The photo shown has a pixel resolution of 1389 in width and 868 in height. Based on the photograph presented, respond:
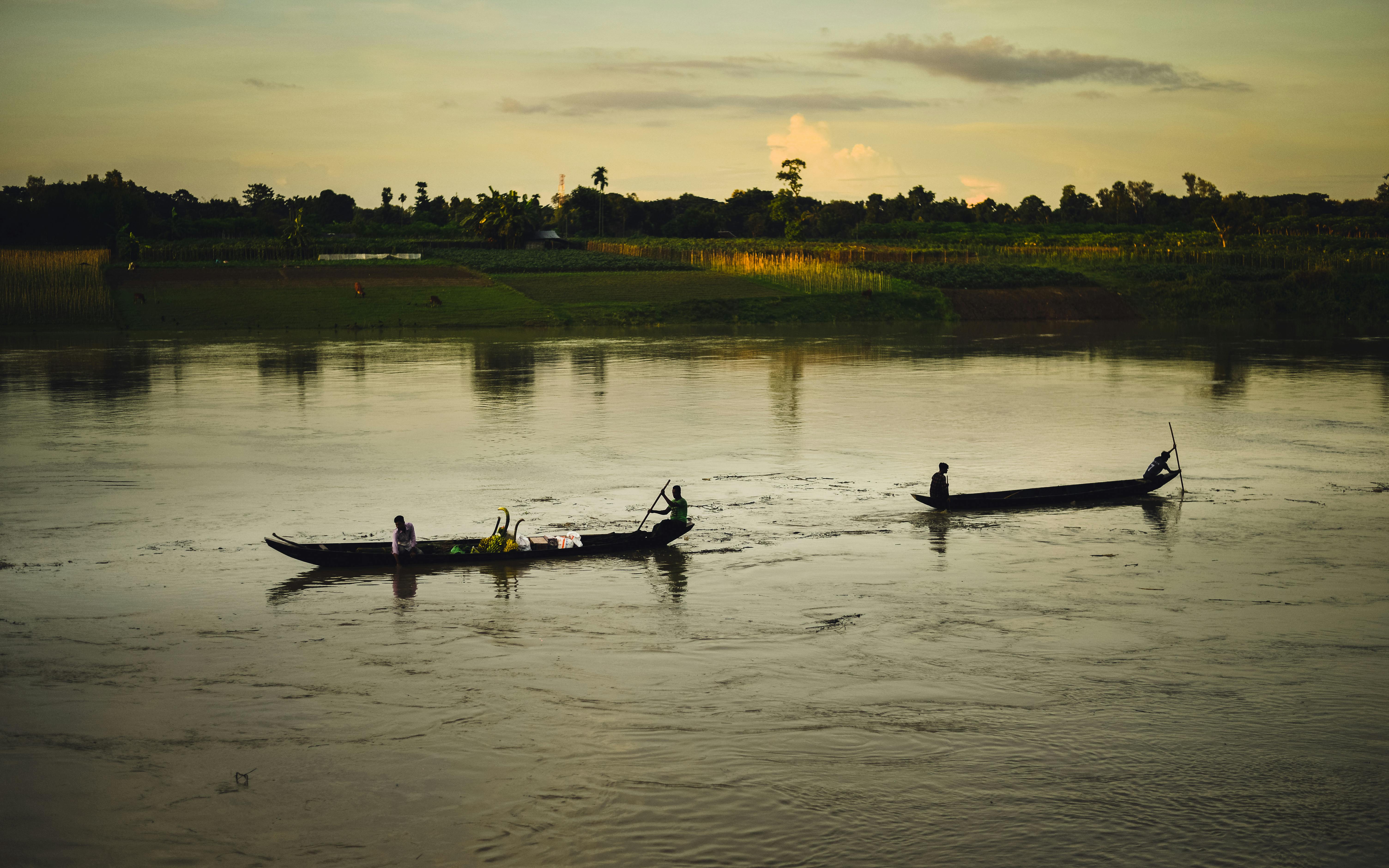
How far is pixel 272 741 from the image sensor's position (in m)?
15.0

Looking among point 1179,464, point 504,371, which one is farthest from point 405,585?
point 504,371

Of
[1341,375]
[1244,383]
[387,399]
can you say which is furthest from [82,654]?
[1341,375]

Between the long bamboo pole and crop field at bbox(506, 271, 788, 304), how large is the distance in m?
63.2

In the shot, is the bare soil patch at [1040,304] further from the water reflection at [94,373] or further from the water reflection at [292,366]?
the water reflection at [94,373]

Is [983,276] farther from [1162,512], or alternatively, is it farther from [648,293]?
[1162,512]

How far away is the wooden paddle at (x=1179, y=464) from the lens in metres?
29.5

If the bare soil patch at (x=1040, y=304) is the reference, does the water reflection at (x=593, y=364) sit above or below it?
below

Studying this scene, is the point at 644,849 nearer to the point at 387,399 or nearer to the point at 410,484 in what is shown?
the point at 410,484

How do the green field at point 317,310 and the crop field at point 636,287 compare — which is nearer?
the green field at point 317,310

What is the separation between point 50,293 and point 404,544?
77944 millimetres

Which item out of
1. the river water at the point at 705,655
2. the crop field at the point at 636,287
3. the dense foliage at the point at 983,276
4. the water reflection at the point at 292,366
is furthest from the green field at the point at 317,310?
the river water at the point at 705,655

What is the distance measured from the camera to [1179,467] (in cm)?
3108

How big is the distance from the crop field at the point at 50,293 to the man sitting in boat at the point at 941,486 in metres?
74.8

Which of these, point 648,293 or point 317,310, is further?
point 648,293
